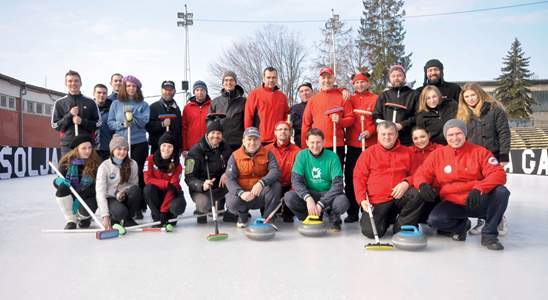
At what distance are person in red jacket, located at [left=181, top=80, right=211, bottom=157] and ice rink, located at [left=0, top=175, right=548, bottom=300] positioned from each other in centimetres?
158

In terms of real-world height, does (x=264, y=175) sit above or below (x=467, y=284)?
above

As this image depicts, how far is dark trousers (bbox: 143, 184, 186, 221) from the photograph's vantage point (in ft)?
13.9

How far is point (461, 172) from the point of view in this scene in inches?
134

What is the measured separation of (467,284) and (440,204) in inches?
49.7

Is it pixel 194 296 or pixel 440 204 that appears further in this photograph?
pixel 440 204

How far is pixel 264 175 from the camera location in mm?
4312

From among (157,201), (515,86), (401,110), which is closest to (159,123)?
(157,201)

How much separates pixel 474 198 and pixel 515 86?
37.7m

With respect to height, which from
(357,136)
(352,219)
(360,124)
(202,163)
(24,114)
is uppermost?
(24,114)

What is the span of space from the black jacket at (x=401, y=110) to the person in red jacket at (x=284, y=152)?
42.4 inches

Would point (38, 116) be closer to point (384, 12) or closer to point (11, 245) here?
point (11, 245)

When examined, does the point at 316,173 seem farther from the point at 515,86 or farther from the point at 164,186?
the point at 515,86

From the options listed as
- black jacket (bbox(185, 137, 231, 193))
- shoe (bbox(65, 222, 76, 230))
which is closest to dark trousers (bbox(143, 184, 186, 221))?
black jacket (bbox(185, 137, 231, 193))

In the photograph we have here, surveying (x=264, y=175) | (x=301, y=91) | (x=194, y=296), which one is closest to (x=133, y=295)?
(x=194, y=296)
